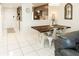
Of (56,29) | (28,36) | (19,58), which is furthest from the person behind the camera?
(28,36)

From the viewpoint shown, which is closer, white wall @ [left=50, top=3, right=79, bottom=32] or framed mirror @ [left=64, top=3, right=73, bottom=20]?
white wall @ [left=50, top=3, right=79, bottom=32]

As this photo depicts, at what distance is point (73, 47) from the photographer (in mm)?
2355

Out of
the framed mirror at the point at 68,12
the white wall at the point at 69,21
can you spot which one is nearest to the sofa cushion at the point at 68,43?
the white wall at the point at 69,21

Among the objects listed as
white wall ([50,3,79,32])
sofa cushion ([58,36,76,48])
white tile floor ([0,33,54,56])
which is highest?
white wall ([50,3,79,32])

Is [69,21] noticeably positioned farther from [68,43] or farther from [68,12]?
[68,43]

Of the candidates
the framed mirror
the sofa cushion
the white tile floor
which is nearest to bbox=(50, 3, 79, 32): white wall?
the framed mirror

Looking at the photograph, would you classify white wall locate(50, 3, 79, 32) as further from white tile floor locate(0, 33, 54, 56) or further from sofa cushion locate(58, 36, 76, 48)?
sofa cushion locate(58, 36, 76, 48)

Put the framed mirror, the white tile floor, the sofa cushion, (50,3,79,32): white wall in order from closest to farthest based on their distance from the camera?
the sofa cushion < the white tile floor < (50,3,79,32): white wall < the framed mirror

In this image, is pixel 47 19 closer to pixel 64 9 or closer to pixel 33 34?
pixel 64 9

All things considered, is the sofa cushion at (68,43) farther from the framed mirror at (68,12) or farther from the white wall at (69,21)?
the framed mirror at (68,12)

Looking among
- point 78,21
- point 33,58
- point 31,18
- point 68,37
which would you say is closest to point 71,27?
point 78,21

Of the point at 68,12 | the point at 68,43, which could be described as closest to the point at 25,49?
the point at 68,43

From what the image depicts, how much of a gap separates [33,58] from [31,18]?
4646 mm

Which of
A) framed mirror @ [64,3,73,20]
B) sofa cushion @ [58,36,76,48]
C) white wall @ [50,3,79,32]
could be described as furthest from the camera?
framed mirror @ [64,3,73,20]
